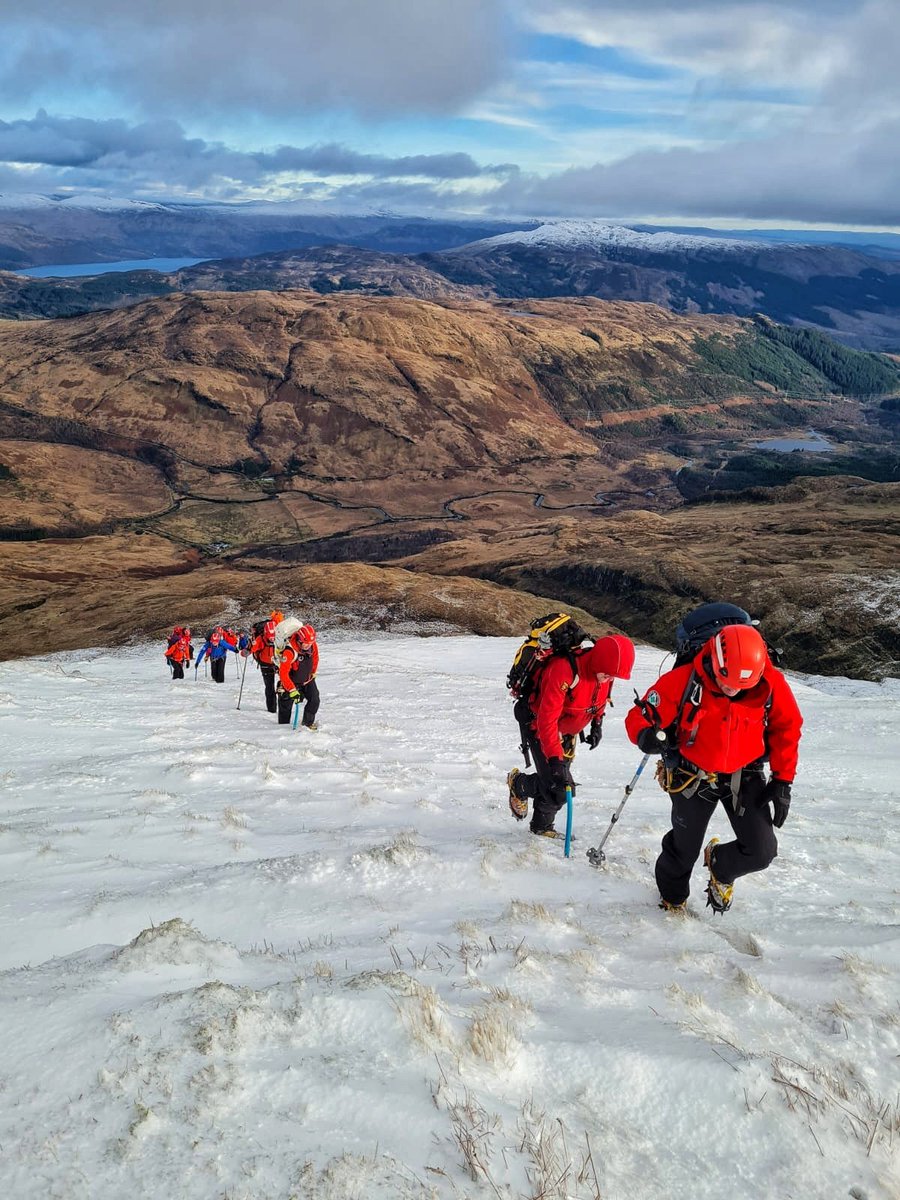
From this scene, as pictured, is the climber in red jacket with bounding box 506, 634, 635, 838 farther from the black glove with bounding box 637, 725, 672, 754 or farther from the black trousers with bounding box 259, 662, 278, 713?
the black trousers with bounding box 259, 662, 278, 713

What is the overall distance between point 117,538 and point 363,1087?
543 ft

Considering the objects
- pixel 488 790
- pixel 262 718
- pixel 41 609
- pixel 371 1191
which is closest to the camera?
pixel 371 1191

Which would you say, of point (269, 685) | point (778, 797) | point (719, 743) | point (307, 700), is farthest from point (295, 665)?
point (778, 797)

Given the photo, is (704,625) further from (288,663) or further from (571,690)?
(288,663)

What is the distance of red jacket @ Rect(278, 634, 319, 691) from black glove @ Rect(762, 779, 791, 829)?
11442 mm

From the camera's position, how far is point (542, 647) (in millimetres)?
9562

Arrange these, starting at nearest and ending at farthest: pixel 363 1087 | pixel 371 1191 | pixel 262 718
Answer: pixel 371 1191, pixel 363 1087, pixel 262 718

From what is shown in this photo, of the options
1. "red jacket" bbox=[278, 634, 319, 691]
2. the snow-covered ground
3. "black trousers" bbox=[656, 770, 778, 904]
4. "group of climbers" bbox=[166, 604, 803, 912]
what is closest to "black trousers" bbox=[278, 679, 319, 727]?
"red jacket" bbox=[278, 634, 319, 691]

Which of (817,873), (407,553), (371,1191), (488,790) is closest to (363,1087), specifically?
(371,1191)

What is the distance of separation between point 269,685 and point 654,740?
14.1 meters

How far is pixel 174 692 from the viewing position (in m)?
22.5

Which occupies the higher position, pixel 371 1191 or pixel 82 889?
pixel 371 1191

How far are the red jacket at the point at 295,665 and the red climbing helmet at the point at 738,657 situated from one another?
37.7 ft

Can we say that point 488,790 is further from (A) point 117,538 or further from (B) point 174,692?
(A) point 117,538
